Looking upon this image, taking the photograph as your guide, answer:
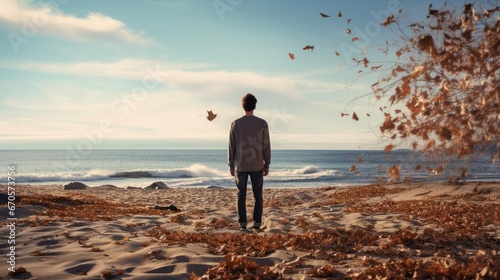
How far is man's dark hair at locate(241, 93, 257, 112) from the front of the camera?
→ 23.7 ft

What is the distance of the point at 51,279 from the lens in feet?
13.0

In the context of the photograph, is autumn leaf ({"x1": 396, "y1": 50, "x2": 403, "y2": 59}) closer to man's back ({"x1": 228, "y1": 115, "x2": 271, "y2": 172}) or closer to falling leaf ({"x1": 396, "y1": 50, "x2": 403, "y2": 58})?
falling leaf ({"x1": 396, "y1": 50, "x2": 403, "y2": 58})

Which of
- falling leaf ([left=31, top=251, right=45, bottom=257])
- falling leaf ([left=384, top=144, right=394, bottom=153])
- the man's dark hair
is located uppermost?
the man's dark hair

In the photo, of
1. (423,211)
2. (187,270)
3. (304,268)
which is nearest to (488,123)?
(304,268)

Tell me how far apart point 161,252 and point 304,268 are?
5.89ft

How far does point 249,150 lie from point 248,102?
0.89m

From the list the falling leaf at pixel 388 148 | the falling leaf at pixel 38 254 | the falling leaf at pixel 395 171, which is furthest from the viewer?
the falling leaf at pixel 38 254

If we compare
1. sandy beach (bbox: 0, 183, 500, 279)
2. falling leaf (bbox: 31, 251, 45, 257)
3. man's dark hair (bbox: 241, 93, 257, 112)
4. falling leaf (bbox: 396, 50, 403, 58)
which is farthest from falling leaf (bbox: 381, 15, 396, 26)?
falling leaf (bbox: 31, 251, 45, 257)

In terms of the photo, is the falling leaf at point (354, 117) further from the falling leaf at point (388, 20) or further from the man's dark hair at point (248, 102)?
the man's dark hair at point (248, 102)

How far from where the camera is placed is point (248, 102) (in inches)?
285

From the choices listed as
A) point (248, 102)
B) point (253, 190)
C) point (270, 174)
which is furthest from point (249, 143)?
point (270, 174)

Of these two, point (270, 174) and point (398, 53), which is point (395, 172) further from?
point (270, 174)

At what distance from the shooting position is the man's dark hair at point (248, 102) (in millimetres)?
7215

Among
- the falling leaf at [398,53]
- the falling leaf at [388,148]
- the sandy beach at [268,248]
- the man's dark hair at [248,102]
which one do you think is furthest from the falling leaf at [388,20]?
the man's dark hair at [248,102]
